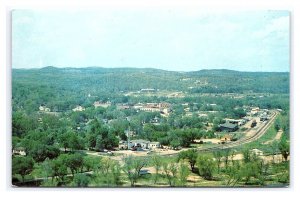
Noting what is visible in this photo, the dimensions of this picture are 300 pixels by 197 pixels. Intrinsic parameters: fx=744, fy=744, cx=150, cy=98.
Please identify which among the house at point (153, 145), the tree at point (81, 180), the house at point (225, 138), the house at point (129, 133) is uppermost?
the house at point (129, 133)

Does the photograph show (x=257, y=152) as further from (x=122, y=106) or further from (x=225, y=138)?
(x=122, y=106)

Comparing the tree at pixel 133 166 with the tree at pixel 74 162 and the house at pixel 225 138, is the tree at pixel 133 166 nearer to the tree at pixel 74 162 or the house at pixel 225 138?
the tree at pixel 74 162

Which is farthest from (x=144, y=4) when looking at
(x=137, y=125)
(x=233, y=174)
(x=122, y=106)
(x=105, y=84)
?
(x=233, y=174)

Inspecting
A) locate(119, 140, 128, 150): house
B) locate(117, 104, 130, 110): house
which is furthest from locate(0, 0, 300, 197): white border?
locate(117, 104, 130, 110): house

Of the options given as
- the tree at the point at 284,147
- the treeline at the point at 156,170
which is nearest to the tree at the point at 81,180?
the treeline at the point at 156,170

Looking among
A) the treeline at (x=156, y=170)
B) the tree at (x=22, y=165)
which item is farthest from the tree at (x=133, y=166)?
the tree at (x=22, y=165)

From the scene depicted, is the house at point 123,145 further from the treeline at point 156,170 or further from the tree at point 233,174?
the tree at point 233,174

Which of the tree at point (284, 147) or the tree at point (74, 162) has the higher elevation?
the tree at point (284, 147)
